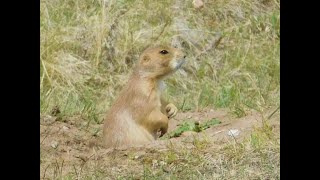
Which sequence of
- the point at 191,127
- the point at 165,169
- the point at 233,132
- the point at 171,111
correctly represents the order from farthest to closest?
the point at 171,111 → the point at 191,127 → the point at 233,132 → the point at 165,169

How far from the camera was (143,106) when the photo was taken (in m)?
6.18

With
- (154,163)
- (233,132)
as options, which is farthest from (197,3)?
(154,163)

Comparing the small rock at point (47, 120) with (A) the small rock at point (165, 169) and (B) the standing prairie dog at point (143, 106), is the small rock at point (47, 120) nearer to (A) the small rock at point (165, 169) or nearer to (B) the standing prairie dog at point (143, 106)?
(B) the standing prairie dog at point (143, 106)

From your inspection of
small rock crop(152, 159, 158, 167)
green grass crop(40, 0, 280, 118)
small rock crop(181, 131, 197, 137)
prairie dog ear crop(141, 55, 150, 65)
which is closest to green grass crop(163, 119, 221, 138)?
small rock crop(181, 131, 197, 137)

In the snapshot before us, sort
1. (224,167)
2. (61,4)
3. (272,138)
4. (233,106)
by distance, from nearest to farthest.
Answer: (224,167)
(272,138)
(233,106)
(61,4)

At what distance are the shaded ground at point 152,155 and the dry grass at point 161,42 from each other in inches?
23.1

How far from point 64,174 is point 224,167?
1.03 metres

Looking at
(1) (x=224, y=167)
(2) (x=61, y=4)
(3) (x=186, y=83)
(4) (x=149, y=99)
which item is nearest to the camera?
(1) (x=224, y=167)

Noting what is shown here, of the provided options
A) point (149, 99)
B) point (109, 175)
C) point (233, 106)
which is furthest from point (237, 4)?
point (109, 175)

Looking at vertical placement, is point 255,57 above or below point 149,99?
below

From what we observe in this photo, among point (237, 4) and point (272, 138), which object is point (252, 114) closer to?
point (272, 138)

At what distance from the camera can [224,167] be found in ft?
16.8

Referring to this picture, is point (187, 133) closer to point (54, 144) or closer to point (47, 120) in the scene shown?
point (54, 144)

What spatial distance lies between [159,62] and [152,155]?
108cm
